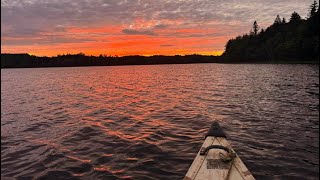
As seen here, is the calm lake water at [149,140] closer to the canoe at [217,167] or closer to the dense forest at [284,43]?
the canoe at [217,167]

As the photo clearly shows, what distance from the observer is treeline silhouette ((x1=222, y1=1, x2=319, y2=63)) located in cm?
10476

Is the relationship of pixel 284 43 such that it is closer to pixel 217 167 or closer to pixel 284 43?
pixel 284 43

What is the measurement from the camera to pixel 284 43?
397 ft

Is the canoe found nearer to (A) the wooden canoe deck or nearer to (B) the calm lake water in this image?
(A) the wooden canoe deck

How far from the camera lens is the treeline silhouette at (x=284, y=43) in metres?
105

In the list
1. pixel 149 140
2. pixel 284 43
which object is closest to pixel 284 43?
pixel 284 43

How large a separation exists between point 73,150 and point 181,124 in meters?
7.04

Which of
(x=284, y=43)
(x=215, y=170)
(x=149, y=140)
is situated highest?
(x=284, y=43)

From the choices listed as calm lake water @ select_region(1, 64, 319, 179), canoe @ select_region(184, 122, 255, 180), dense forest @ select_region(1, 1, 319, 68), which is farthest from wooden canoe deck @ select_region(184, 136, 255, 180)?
dense forest @ select_region(1, 1, 319, 68)

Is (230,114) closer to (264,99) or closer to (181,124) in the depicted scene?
(181,124)

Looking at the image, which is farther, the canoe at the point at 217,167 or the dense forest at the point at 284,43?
the dense forest at the point at 284,43

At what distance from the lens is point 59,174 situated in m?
10.2

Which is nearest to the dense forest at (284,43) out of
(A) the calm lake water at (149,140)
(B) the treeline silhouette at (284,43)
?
(B) the treeline silhouette at (284,43)

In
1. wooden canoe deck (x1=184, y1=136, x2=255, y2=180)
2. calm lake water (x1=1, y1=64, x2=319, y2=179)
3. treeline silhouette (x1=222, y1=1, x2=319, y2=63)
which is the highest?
treeline silhouette (x1=222, y1=1, x2=319, y2=63)
